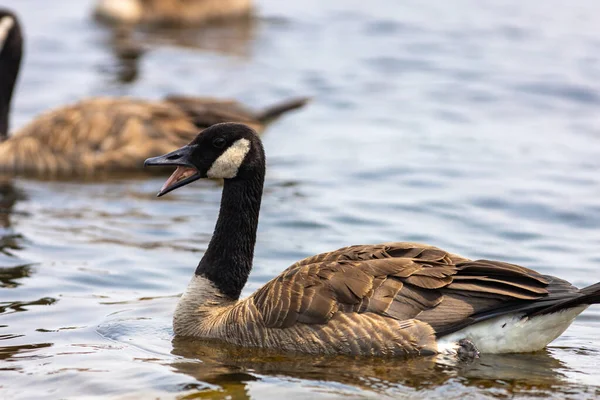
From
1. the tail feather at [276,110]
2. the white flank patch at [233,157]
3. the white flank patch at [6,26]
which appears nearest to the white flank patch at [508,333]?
the white flank patch at [233,157]

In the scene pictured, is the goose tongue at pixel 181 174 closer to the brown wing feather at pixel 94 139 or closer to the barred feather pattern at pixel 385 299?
the barred feather pattern at pixel 385 299

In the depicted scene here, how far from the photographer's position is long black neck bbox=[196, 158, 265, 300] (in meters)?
9.02

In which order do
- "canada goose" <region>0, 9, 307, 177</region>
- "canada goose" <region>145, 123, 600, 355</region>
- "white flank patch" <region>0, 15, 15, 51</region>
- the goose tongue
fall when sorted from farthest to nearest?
"white flank patch" <region>0, 15, 15, 51</region>, "canada goose" <region>0, 9, 307, 177</region>, the goose tongue, "canada goose" <region>145, 123, 600, 355</region>

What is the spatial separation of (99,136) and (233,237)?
20.3 feet

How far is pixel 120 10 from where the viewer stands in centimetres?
2478

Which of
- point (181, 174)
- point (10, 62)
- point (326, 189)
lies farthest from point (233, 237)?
point (10, 62)

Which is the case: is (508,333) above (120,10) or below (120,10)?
below

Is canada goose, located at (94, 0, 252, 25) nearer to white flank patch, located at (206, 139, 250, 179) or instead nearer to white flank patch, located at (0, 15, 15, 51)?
white flank patch, located at (0, 15, 15, 51)

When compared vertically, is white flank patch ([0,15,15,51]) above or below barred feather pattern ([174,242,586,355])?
above

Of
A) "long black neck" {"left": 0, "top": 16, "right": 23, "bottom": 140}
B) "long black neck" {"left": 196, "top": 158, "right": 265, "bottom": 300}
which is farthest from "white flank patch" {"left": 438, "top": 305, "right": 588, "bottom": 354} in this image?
"long black neck" {"left": 0, "top": 16, "right": 23, "bottom": 140}

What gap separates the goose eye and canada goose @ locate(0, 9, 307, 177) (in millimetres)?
5937

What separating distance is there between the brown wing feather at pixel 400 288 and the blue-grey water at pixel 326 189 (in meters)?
0.39

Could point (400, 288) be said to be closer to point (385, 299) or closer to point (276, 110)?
point (385, 299)

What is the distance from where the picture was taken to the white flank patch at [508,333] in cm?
799
